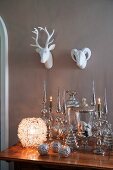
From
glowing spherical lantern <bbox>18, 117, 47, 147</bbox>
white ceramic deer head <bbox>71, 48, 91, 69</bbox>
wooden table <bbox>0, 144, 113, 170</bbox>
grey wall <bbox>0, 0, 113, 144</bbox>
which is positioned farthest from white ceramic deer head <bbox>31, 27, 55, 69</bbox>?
wooden table <bbox>0, 144, 113, 170</bbox>

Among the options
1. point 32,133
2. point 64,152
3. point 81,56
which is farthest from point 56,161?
point 81,56

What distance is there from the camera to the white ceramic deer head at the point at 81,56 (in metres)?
2.36

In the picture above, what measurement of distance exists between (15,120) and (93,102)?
87 centimetres

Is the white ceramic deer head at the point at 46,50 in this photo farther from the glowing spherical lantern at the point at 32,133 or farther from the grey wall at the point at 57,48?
the glowing spherical lantern at the point at 32,133

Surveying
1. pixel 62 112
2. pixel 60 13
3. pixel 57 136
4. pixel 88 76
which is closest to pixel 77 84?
pixel 88 76

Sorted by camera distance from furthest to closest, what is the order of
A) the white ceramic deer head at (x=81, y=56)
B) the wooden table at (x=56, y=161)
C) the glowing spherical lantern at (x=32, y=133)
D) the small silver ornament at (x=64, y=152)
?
1. the white ceramic deer head at (x=81, y=56)
2. the glowing spherical lantern at (x=32, y=133)
3. the small silver ornament at (x=64, y=152)
4. the wooden table at (x=56, y=161)

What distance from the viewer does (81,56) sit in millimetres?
2357

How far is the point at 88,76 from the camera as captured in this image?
2.44 m

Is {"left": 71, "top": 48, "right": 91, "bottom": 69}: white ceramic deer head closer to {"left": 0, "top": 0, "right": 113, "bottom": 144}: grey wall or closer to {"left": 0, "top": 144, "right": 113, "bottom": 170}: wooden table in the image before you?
{"left": 0, "top": 0, "right": 113, "bottom": 144}: grey wall

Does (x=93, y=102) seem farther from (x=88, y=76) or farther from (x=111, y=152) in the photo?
(x=111, y=152)

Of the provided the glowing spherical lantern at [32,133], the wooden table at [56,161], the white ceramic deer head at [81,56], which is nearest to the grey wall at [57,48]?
the white ceramic deer head at [81,56]

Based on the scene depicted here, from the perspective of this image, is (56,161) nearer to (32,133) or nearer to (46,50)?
(32,133)

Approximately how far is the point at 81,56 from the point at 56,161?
3.29 ft

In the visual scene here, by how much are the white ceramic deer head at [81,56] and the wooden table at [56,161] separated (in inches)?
32.7
